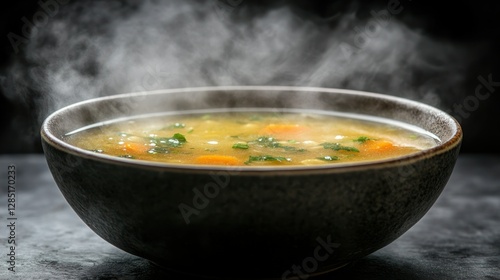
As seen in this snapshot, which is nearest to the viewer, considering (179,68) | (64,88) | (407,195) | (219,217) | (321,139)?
(219,217)

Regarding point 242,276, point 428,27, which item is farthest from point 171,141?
point 428,27

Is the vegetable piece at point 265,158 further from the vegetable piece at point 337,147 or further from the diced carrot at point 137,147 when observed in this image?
the diced carrot at point 137,147

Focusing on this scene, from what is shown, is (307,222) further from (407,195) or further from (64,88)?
(64,88)

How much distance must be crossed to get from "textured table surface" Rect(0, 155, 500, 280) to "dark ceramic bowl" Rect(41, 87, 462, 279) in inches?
8.9

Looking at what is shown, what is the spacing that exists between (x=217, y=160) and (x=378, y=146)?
0.55m

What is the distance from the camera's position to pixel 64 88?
2.84m

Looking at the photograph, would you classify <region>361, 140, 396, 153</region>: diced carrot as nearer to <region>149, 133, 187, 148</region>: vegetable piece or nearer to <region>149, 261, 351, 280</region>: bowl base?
<region>149, 261, 351, 280</region>: bowl base

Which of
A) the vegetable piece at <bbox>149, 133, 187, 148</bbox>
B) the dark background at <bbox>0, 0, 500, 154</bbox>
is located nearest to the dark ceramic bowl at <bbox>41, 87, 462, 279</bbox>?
the vegetable piece at <bbox>149, 133, 187, 148</bbox>

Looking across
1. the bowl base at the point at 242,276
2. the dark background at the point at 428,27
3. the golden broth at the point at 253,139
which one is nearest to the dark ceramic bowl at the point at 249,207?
the bowl base at the point at 242,276

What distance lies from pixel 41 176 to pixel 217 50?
1.43 metres

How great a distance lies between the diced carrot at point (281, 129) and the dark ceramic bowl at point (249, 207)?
671 mm

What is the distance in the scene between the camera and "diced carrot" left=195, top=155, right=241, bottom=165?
1.93 m

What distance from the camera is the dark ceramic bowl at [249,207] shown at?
5.01 feet

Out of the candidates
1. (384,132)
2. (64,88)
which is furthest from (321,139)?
(64,88)
